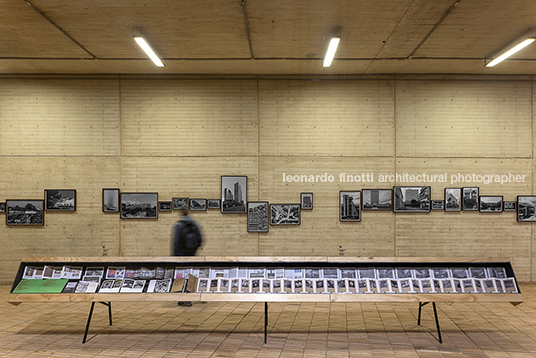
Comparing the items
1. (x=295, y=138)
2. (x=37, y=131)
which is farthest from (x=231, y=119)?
(x=37, y=131)

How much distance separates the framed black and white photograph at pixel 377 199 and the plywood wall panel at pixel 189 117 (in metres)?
2.82

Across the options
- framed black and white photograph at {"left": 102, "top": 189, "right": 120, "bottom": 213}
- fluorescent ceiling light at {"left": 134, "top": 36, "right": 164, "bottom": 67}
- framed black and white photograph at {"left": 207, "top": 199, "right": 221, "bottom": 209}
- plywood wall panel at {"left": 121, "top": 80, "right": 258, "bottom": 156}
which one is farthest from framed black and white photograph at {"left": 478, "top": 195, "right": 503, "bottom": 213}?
framed black and white photograph at {"left": 102, "top": 189, "right": 120, "bottom": 213}

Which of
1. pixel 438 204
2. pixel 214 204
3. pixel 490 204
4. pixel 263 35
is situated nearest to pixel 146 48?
pixel 263 35

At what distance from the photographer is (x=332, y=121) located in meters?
8.94

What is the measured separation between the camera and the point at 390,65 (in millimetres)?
8312

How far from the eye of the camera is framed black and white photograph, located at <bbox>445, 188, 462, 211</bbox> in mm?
8805

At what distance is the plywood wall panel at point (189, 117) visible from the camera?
29.3 ft

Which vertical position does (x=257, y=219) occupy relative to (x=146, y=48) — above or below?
below

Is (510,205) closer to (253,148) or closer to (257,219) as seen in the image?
(257,219)

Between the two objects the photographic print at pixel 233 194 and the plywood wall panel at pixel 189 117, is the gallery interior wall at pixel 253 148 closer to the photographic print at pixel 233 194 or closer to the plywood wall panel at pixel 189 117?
the plywood wall panel at pixel 189 117

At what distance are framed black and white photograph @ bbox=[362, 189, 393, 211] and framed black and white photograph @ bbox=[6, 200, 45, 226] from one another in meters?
7.45

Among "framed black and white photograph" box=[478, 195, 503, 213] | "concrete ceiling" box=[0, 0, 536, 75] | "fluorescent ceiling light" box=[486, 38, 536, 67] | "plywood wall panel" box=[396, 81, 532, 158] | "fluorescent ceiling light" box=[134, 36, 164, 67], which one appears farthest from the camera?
"plywood wall panel" box=[396, 81, 532, 158]

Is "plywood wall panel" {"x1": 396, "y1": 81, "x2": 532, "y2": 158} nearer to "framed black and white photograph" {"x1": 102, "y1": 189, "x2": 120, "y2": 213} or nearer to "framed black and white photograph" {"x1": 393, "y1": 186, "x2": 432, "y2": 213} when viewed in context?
→ "framed black and white photograph" {"x1": 393, "y1": 186, "x2": 432, "y2": 213}

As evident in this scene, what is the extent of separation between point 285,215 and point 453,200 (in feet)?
12.7
